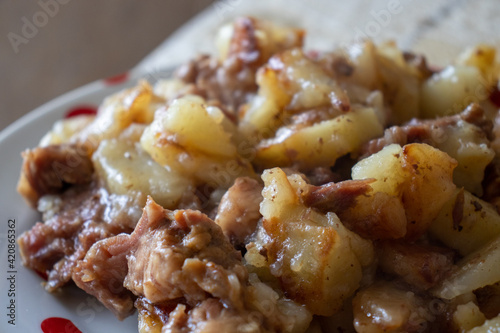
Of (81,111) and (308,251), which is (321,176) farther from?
(81,111)

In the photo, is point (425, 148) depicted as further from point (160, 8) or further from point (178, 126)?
point (160, 8)

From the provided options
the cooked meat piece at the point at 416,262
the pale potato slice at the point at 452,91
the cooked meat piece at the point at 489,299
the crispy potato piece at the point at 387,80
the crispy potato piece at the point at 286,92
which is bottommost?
the cooked meat piece at the point at 489,299

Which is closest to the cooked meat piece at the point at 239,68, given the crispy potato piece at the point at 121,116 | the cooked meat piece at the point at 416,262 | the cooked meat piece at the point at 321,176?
the crispy potato piece at the point at 121,116

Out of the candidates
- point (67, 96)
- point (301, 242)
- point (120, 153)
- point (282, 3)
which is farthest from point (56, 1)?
point (301, 242)

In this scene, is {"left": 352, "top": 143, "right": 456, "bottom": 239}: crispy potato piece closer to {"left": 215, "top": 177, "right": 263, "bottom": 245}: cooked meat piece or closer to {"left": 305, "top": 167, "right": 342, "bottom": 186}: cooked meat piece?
{"left": 305, "top": 167, "right": 342, "bottom": 186}: cooked meat piece

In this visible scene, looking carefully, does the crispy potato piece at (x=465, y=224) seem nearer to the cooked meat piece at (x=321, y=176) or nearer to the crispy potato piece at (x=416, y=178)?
the crispy potato piece at (x=416, y=178)

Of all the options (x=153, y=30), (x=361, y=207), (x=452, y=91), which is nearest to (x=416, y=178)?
(x=361, y=207)

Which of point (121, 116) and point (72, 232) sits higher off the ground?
point (121, 116)
